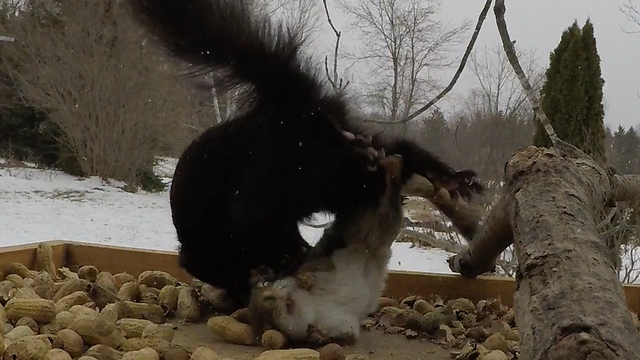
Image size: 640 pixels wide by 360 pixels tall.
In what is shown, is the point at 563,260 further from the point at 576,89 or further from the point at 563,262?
the point at 576,89

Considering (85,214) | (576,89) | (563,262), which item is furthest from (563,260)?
(85,214)

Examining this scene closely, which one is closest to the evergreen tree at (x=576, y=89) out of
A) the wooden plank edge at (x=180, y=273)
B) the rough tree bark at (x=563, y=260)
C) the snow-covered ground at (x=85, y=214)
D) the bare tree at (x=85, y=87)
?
the snow-covered ground at (x=85, y=214)

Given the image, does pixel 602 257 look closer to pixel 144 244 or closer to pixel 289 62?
pixel 289 62

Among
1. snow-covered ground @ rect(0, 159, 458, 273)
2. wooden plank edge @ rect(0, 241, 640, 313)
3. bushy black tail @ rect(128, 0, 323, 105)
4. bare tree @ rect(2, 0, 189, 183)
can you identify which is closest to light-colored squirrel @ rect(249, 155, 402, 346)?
bushy black tail @ rect(128, 0, 323, 105)

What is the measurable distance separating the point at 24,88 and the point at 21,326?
14.6 ft

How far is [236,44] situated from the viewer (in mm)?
613

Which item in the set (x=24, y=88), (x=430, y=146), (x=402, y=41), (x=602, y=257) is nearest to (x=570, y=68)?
(x=402, y=41)

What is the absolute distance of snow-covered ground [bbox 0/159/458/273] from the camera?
2.52 m

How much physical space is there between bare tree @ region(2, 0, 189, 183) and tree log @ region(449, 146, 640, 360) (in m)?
3.66

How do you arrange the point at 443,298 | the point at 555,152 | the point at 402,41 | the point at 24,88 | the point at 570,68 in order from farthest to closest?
the point at 24,88 → the point at 402,41 → the point at 570,68 → the point at 443,298 → the point at 555,152

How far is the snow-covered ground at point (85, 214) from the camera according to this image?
2520 millimetres

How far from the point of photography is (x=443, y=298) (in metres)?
0.89

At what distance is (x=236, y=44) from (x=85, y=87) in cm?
408

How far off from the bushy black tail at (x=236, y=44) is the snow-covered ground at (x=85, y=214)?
146 centimetres
